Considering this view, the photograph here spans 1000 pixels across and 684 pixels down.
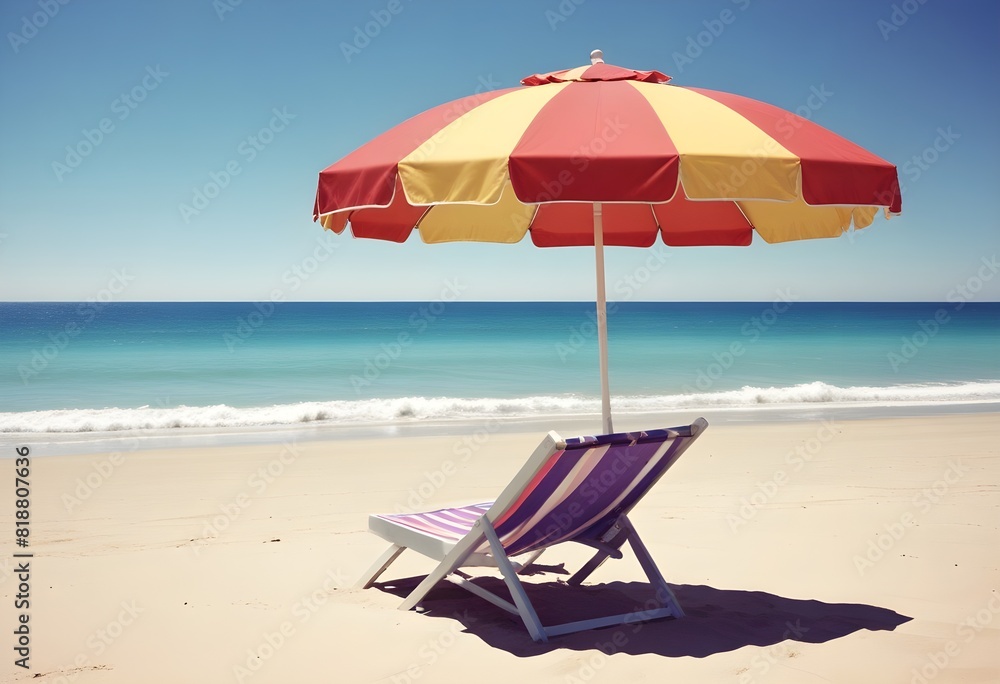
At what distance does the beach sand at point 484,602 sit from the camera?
3412 millimetres

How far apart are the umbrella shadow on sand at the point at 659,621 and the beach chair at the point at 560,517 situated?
101 millimetres

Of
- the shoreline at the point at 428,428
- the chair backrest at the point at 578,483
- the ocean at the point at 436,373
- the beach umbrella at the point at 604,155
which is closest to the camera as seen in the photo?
the beach umbrella at the point at 604,155

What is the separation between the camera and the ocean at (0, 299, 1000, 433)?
1603cm

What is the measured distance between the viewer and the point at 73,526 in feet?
21.5

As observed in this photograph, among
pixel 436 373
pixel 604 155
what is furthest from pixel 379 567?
pixel 436 373

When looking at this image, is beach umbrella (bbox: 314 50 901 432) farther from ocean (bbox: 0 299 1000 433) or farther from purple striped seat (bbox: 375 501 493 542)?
ocean (bbox: 0 299 1000 433)

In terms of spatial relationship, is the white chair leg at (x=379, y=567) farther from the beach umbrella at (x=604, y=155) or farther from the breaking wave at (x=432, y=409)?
the breaking wave at (x=432, y=409)

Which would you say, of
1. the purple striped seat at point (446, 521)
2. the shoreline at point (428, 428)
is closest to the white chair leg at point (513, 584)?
the purple striped seat at point (446, 521)

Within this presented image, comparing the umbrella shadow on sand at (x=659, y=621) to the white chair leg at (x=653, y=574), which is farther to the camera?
the white chair leg at (x=653, y=574)

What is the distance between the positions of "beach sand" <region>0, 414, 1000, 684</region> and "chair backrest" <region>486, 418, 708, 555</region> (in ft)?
1.58

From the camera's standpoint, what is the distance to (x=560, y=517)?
372 centimetres

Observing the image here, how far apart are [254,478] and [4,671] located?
529 centimetres

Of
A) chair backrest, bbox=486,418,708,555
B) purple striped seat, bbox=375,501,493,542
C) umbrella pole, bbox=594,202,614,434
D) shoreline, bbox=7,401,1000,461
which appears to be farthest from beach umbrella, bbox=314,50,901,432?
shoreline, bbox=7,401,1000,461

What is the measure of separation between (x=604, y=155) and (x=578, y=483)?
55.7 inches
